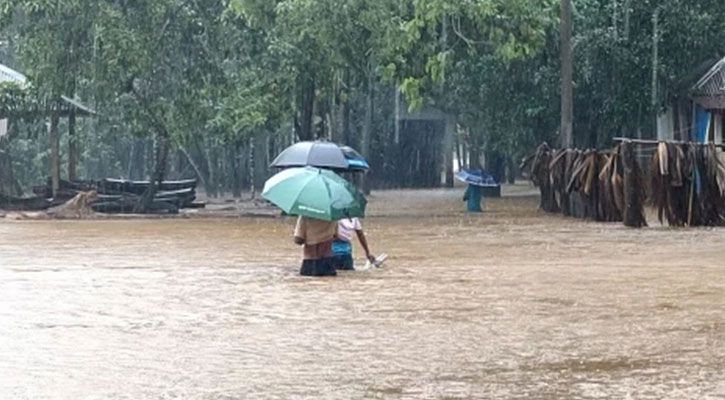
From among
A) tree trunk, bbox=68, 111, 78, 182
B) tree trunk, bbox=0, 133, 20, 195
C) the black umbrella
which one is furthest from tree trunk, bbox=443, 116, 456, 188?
the black umbrella

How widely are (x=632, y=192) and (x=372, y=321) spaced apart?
47.4 ft

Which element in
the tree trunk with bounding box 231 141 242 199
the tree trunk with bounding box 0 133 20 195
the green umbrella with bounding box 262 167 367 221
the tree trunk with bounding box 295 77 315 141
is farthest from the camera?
the tree trunk with bounding box 231 141 242 199

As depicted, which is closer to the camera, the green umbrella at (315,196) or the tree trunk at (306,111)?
the green umbrella at (315,196)

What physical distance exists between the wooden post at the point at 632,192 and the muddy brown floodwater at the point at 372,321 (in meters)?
2.89

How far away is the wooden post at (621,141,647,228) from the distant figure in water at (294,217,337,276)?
10413 mm

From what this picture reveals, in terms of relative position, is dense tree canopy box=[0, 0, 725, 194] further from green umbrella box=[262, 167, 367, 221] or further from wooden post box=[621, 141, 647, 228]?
green umbrella box=[262, 167, 367, 221]

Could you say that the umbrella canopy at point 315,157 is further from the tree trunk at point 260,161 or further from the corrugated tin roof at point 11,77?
the tree trunk at point 260,161

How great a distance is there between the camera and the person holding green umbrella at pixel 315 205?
1731 centimetres

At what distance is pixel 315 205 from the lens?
17.3 meters

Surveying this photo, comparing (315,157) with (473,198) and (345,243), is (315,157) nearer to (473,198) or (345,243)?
(345,243)

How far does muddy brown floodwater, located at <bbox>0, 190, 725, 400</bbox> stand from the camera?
10281mm

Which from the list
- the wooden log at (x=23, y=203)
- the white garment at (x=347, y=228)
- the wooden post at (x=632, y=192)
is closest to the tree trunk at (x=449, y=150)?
the wooden log at (x=23, y=203)

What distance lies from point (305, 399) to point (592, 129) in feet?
105

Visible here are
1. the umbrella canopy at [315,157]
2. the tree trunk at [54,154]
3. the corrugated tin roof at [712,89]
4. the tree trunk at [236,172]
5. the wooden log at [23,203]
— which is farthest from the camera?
the tree trunk at [236,172]
